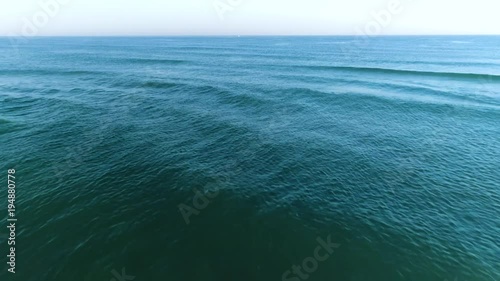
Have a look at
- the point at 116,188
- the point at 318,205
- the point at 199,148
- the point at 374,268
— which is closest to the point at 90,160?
the point at 116,188

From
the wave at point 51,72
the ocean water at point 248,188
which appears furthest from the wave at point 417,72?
the wave at point 51,72

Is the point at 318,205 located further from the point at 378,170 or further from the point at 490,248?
the point at 490,248

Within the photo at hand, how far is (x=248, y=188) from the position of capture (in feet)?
146

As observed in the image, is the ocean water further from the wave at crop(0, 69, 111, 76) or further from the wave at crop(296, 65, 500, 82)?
the wave at crop(296, 65, 500, 82)

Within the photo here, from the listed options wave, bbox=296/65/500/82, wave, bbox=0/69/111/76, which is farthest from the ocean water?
wave, bbox=296/65/500/82

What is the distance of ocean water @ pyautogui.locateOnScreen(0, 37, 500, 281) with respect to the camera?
31.5m

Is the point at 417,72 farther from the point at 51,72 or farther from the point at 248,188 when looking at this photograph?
the point at 51,72

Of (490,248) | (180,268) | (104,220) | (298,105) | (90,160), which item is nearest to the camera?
Result: (180,268)

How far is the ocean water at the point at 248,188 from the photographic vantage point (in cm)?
3150

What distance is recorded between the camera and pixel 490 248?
33906mm

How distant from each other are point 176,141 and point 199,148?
269 inches

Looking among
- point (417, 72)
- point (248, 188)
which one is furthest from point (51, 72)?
point (417, 72)

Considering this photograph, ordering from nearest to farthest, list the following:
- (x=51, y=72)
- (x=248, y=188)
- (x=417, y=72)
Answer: (x=248, y=188)
(x=51, y=72)
(x=417, y=72)

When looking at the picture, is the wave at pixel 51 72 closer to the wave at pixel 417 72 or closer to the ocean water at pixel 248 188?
the ocean water at pixel 248 188
